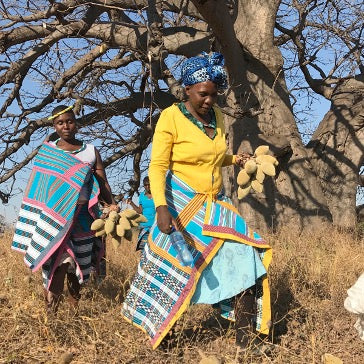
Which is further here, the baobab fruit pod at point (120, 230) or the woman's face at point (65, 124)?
the woman's face at point (65, 124)

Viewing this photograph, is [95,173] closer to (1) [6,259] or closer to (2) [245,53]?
(1) [6,259]

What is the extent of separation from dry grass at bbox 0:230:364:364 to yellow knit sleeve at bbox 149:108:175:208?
0.84m

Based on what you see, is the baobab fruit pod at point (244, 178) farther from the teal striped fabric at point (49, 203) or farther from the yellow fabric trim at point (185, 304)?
the teal striped fabric at point (49, 203)

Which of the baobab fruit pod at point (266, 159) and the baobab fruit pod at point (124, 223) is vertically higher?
the baobab fruit pod at point (266, 159)

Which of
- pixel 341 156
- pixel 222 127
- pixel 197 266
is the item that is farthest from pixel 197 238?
pixel 341 156

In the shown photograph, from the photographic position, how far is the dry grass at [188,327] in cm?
321

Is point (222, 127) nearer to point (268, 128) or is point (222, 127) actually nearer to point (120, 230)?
point (120, 230)

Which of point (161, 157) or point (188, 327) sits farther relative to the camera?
point (188, 327)

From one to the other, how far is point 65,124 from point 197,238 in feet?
4.64

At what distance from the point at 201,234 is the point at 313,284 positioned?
60.5 inches

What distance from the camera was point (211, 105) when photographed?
3.16 meters

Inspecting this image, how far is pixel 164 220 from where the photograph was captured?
9.68 feet

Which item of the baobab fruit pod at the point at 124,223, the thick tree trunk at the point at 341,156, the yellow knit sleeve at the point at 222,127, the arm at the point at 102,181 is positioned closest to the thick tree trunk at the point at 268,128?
the thick tree trunk at the point at 341,156

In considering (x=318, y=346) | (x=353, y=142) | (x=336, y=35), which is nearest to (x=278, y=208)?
(x=353, y=142)
